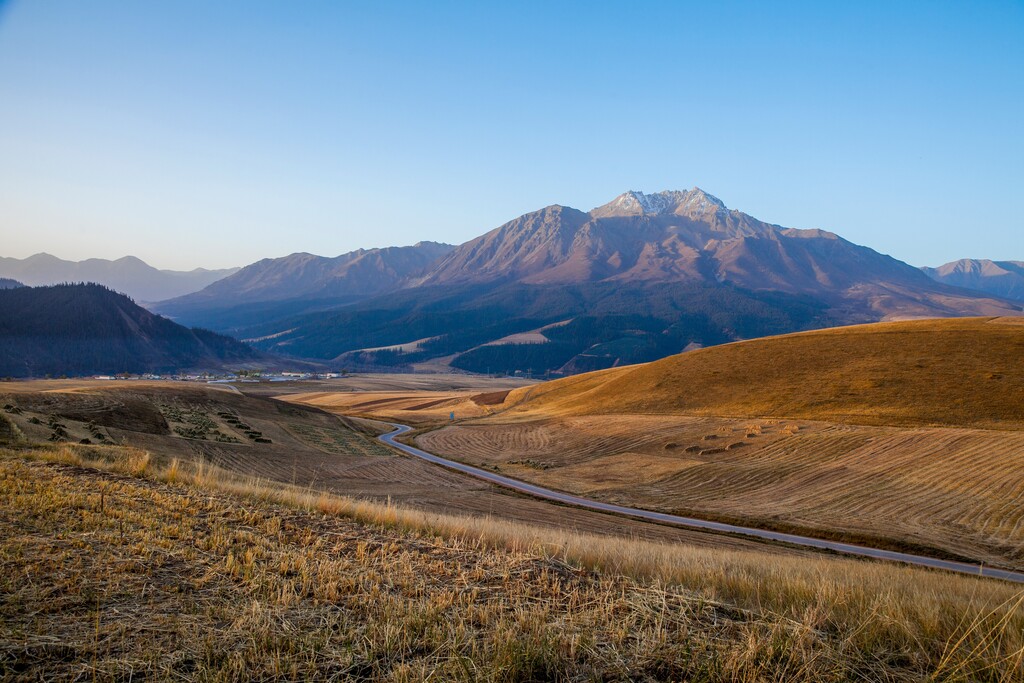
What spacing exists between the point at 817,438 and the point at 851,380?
63.7 feet

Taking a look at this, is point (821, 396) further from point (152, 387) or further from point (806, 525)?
point (152, 387)

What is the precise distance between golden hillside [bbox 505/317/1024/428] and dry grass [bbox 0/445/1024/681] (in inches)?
2116

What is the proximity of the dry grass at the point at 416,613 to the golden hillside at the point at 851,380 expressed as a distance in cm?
5376

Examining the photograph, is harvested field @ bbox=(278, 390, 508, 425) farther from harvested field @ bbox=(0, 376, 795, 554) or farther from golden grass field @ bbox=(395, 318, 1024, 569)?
harvested field @ bbox=(0, 376, 795, 554)

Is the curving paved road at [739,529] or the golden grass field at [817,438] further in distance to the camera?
the golden grass field at [817,438]

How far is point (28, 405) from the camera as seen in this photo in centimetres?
4484

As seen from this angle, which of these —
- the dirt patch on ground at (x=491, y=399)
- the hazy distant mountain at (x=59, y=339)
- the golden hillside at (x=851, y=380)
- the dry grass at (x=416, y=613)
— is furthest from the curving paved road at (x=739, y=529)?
the hazy distant mountain at (x=59, y=339)

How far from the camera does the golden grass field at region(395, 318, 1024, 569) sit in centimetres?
3481

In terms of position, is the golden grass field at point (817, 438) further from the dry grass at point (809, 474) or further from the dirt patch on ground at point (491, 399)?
the dirt patch on ground at point (491, 399)

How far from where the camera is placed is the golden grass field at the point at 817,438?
34812mm

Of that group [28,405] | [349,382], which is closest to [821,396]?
[28,405]

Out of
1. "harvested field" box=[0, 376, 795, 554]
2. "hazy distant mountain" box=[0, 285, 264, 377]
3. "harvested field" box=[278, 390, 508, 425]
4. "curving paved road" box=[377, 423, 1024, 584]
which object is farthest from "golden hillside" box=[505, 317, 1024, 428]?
"hazy distant mountain" box=[0, 285, 264, 377]

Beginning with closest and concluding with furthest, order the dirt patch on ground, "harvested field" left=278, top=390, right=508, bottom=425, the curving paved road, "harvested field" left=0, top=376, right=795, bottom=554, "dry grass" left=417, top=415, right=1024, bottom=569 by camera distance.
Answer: the curving paved road, "harvested field" left=0, top=376, right=795, bottom=554, "dry grass" left=417, top=415, right=1024, bottom=569, "harvested field" left=278, top=390, right=508, bottom=425, the dirt patch on ground

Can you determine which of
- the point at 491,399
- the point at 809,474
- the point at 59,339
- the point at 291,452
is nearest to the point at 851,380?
the point at 809,474
